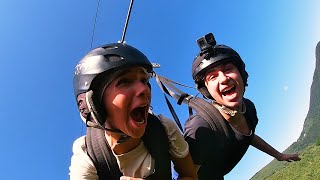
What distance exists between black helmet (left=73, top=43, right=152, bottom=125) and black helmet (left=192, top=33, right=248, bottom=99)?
131 cm

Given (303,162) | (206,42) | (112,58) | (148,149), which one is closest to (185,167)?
(148,149)

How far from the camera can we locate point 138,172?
9.82 ft

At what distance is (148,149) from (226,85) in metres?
1.31

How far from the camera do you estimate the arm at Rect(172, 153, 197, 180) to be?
3266mm

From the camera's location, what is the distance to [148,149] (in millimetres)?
3080

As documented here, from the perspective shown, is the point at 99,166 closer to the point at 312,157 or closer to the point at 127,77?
the point at 127,77

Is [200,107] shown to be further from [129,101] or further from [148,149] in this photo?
[129,101]

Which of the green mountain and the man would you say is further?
the green mountain

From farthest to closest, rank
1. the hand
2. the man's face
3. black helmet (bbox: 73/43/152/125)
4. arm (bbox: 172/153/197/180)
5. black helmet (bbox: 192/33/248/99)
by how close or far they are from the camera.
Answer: the hand
black helmet (bbox: 192/33/248/99)
arm (bbox: 172/153/197/180)
the man's face
black helmet (bbox: 73/43/152/125)

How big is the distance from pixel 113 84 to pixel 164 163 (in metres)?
0.84

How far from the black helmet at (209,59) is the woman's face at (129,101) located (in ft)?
4.94

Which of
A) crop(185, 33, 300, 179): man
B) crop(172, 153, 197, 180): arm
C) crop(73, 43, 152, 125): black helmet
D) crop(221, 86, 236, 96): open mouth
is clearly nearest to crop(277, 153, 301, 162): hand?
crop(185, 33, 300, 179): man

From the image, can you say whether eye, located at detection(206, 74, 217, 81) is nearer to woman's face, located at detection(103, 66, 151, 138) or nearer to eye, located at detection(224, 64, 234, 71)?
eye, located at detection(224, 64, 234, 71)

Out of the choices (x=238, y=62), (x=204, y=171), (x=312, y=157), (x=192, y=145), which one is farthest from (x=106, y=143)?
(x=312, y=157)
